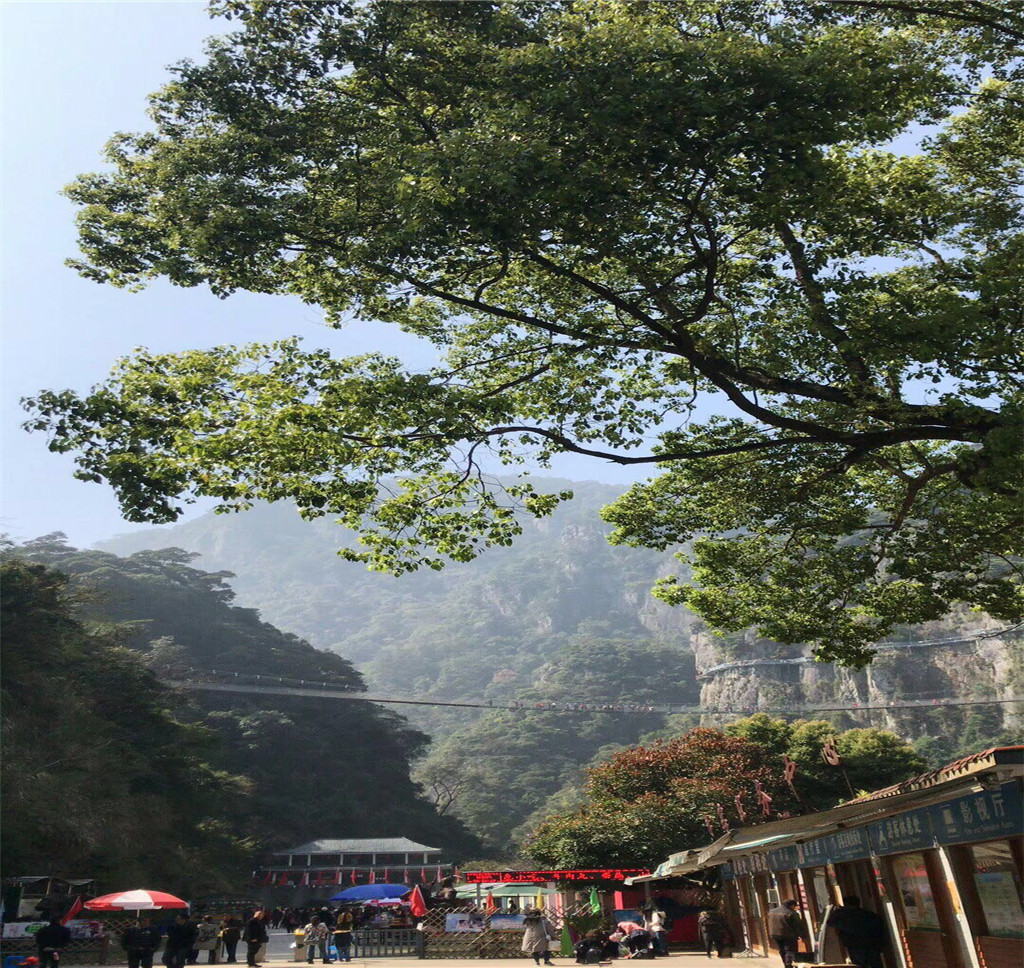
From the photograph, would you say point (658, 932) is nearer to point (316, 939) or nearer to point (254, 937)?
point (316, 939)

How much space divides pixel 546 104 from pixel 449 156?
0.98m

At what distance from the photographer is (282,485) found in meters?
9.91

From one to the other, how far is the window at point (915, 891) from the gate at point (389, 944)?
50.8 ft

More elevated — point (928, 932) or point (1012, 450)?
point (1012, 450)

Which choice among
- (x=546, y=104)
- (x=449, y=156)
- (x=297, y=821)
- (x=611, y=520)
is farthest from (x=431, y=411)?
(x=297, y=821)

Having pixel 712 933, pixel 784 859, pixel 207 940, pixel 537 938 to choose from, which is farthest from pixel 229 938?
pixel 784 859

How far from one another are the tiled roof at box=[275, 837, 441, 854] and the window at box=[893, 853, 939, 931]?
174 feet

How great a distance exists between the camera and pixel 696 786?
31078mm

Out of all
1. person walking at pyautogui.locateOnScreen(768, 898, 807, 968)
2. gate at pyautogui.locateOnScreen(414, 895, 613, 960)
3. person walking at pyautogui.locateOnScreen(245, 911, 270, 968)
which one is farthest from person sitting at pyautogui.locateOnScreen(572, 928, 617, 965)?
person walking at pyautogui.locateOnScreen(768, 898, 807, 968)

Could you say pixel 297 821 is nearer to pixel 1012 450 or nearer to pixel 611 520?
pixel 611 520

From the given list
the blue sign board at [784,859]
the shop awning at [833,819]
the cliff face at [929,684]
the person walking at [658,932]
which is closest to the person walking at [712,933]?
the person walking at [658,932]

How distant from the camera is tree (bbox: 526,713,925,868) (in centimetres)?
2889

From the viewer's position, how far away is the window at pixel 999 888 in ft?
25.8

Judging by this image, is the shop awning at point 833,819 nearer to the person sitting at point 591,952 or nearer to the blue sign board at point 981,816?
the blue sign board at point 981,816
